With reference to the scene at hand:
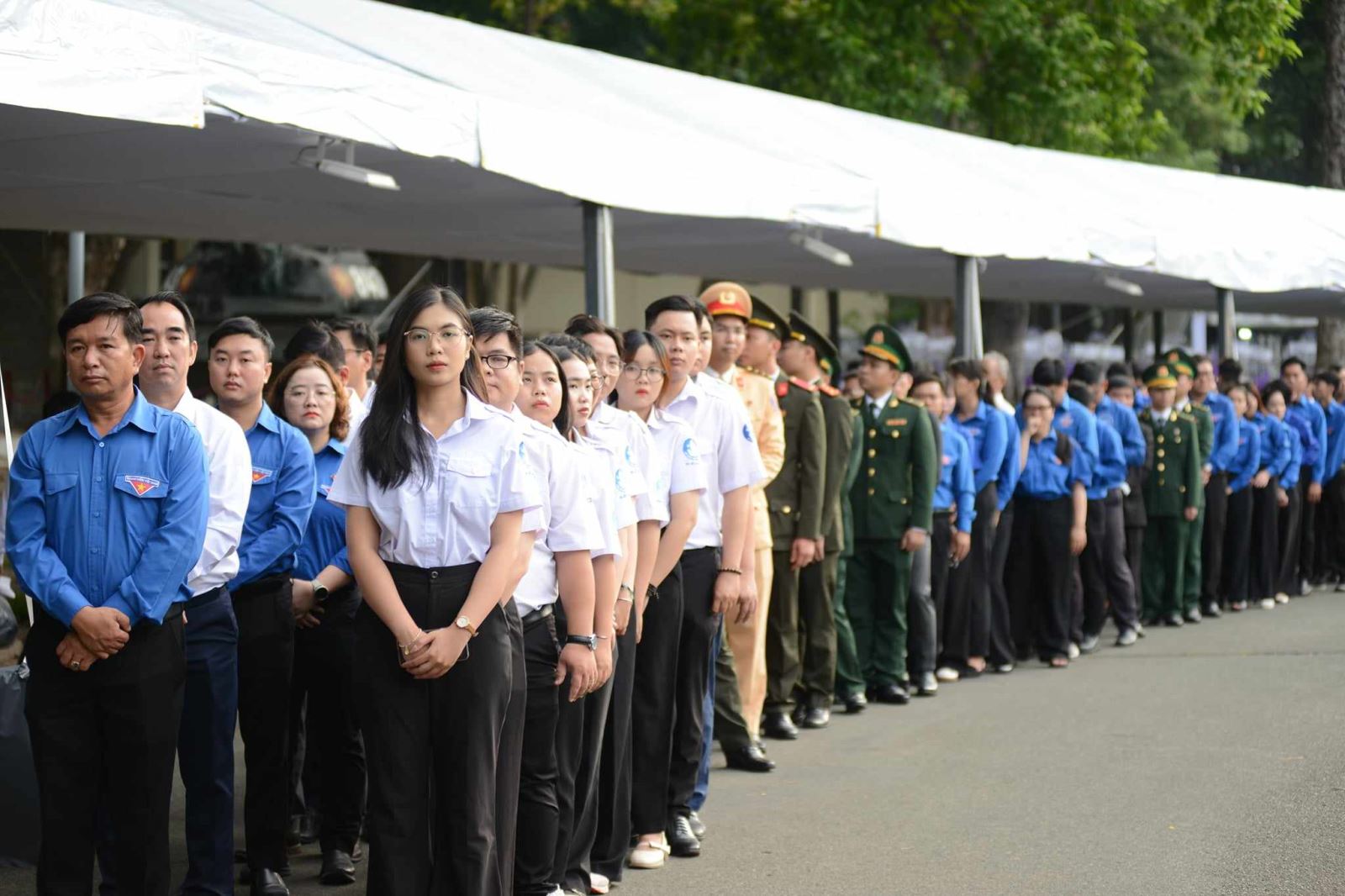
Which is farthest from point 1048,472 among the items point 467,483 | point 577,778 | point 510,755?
point 467,483

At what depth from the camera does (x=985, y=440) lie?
10688 millimetres

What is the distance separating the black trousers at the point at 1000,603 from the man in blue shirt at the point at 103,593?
7.01m

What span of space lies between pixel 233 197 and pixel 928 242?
4283mm

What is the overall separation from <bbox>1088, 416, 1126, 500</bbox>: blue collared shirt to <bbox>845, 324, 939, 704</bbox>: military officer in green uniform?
239cm

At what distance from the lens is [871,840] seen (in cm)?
647

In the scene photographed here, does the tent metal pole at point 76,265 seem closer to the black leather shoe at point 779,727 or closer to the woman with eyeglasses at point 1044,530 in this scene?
the black leather shoe at point 779,727

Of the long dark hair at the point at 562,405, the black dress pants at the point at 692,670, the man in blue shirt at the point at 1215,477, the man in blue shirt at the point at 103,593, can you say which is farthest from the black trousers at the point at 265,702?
the man in blue shirt at the point at 1215,477

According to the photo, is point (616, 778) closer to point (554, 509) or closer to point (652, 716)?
point (652, 716)

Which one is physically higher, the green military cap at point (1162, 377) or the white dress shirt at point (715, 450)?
Result: the green military cap at point (1162, 377)

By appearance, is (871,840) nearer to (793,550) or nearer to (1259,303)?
(793,550)

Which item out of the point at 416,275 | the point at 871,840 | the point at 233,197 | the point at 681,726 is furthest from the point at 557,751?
the point at 416,275

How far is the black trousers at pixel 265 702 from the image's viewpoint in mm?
5762

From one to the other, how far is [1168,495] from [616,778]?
8070 mm

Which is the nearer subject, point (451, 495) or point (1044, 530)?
point (451, 495)
